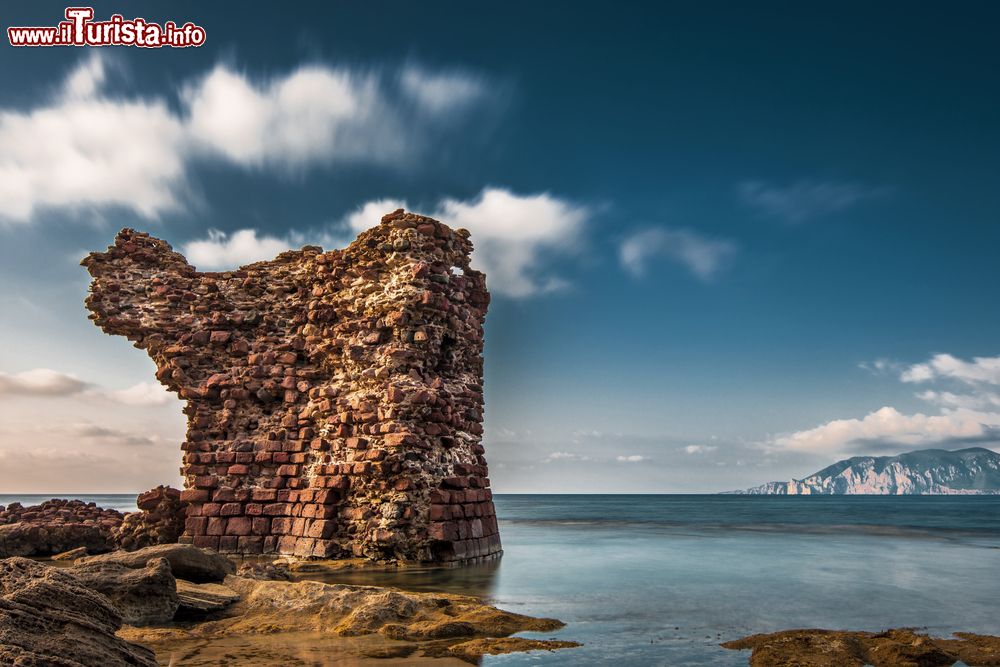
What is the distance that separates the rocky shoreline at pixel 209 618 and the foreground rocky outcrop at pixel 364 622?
0.04 ft

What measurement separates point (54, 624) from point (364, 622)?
2.68m

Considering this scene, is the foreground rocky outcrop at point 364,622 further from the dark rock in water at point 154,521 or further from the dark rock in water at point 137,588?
the dark rock in water at point 154,521

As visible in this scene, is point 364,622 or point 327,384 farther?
point 327,384

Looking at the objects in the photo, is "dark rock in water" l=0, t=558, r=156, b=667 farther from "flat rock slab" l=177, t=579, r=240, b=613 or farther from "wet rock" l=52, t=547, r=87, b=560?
"wet rock" l=52, t=547, r=87, b=560

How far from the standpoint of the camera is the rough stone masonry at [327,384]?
10.9m

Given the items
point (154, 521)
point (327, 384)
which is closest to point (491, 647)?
point (327, 384)

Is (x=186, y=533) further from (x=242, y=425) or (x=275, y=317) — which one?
(x=275, y=317)

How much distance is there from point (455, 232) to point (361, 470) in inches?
185

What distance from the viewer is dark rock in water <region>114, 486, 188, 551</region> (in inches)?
491

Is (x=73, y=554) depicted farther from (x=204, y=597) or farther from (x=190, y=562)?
(x=204, y=597)

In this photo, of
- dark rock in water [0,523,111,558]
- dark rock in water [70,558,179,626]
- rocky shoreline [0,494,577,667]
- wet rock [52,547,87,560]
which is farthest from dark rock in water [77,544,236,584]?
dark rock in water [0,523,111,558]

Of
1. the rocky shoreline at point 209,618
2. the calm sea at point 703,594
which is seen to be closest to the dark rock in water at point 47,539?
the rocky shoreline at point 209,618

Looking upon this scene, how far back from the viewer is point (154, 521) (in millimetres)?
12695

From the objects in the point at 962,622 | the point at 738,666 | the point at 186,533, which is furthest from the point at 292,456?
the point at 962,622
